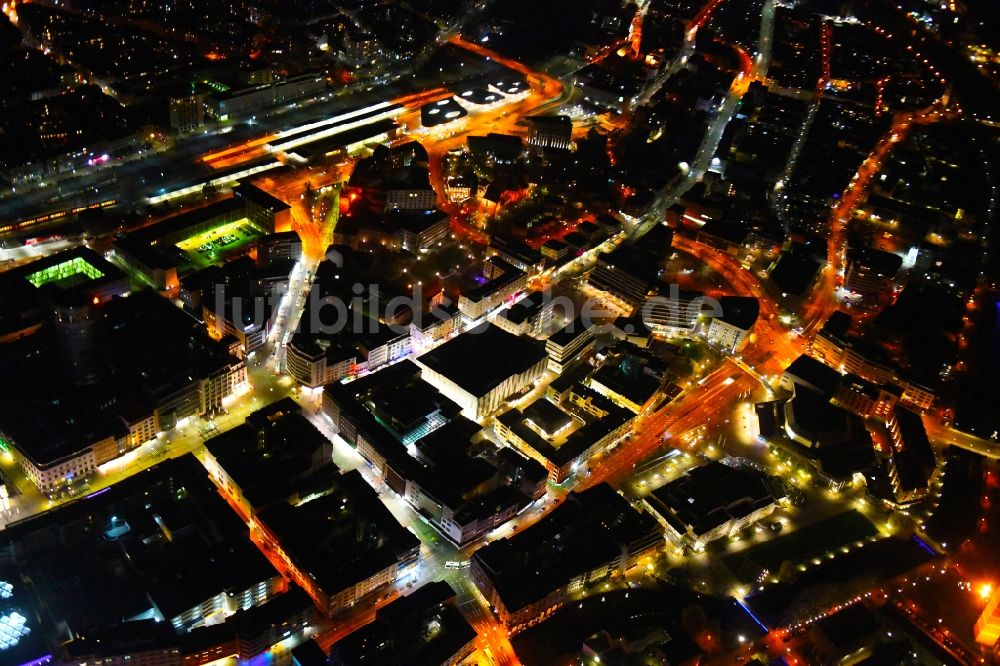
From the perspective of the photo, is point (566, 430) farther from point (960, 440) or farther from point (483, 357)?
point (960, 440)

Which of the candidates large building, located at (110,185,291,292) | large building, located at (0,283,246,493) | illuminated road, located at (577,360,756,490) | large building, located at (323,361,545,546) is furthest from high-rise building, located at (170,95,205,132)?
illuminated road, located at (577,360,756,490)

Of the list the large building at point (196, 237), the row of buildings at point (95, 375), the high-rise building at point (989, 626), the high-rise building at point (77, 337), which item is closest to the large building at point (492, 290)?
the row of buildings at point (95, 375)

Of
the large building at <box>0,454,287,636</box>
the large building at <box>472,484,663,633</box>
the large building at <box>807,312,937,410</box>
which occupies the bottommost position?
the large building at <box>0,454,287,636</box>

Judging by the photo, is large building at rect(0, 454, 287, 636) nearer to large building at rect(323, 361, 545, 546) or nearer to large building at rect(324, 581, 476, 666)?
large building at rect(324, 581, 476, 666)

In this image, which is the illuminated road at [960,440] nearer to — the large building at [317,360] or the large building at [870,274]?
the large building at [870,274]

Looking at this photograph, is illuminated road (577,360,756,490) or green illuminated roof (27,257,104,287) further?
green illuminated roof (27,257,104,287)

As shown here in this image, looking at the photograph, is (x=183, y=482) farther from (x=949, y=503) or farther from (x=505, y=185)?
Answer: (x=949, y=503)

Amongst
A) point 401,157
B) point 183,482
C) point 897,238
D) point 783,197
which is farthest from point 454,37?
point 183,482

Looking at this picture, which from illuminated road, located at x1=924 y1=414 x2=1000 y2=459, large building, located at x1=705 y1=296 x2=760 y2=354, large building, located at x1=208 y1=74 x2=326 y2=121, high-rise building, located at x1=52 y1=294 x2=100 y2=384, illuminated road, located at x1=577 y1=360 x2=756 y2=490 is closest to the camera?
high-rise building, located at x1=52 y1=294 x2=100 y2=384

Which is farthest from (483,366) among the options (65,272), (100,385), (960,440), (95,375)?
(960,440)
